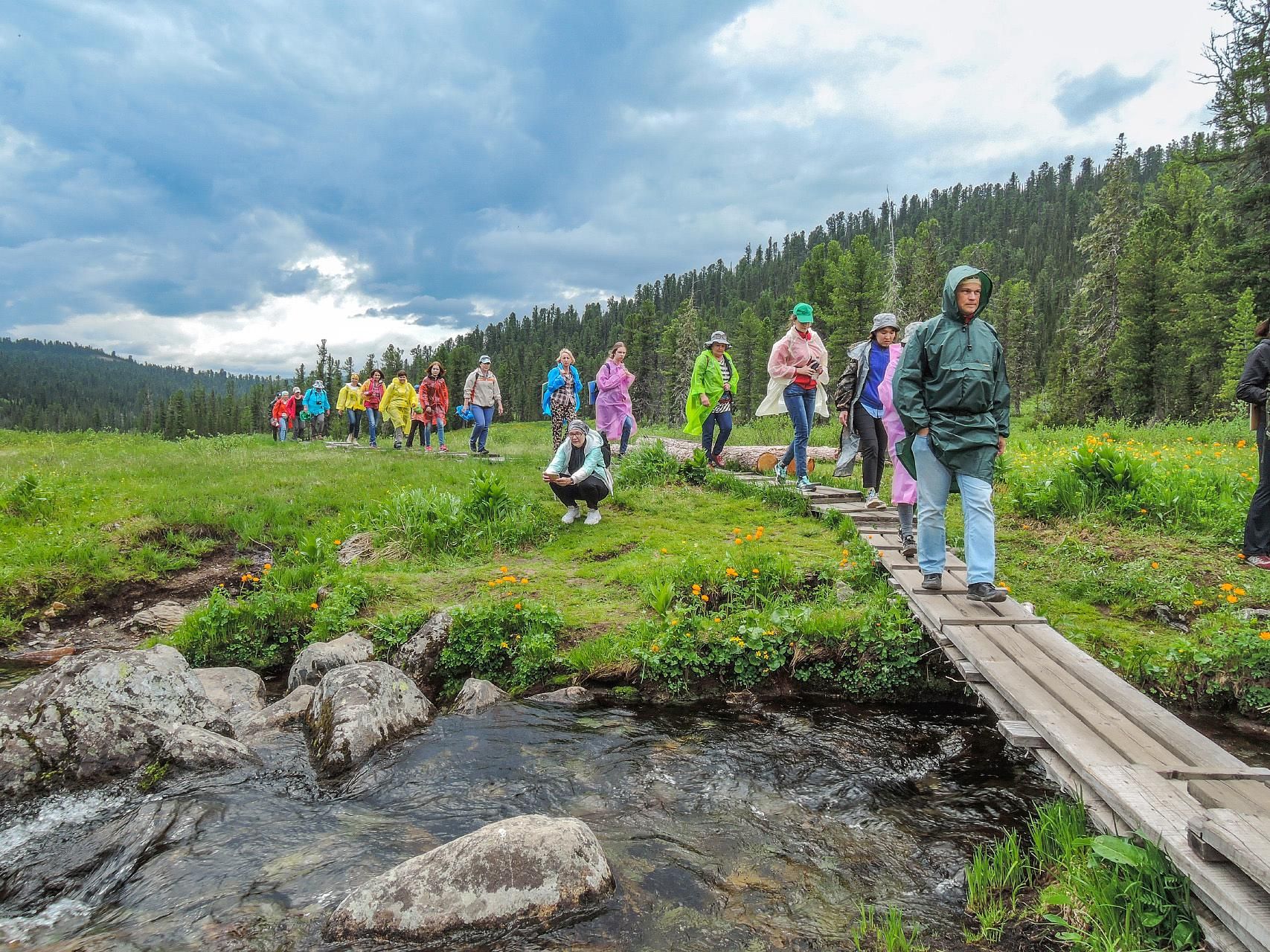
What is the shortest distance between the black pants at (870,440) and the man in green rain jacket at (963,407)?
9.14 feet

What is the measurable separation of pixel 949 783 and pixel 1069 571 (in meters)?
3.79

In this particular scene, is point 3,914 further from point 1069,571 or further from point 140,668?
point 1069,571

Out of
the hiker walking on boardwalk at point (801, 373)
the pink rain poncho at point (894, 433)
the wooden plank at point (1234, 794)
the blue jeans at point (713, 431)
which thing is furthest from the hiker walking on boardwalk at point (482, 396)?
the wooden plank at point (1234, 794)

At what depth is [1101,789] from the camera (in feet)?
9.55

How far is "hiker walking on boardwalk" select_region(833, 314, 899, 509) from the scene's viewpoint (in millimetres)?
8117

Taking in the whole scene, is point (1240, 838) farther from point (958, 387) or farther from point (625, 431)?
point (625, 431)

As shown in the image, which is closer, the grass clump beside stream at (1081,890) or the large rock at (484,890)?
the grass clump beside stream at (1081,890)

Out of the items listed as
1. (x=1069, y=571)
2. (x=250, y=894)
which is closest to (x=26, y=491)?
(x=250, y=894)

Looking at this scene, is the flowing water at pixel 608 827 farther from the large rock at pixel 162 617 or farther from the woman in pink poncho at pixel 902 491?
the large rock at pixel 162 617

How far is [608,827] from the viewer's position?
389cm

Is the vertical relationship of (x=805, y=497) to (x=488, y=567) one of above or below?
above

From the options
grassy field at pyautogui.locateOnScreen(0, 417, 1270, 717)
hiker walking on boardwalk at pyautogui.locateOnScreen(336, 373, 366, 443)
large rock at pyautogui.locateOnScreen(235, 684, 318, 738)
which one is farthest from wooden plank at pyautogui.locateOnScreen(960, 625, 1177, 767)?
hiker walking on boardwalk at pyautogui.locateOnScreen(336, 373, 366, 443)

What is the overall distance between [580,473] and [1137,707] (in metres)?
6.90

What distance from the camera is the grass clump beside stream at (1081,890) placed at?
2484 mm
